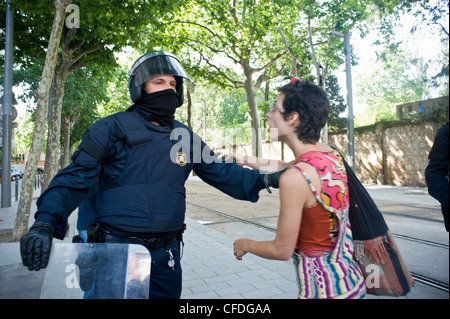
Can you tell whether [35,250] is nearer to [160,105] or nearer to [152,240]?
[152,240]

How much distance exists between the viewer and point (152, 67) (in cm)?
210

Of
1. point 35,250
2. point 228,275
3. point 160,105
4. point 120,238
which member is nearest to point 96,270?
point 35,250

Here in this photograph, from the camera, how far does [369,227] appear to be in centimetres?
155

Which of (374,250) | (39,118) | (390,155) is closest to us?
(374,250)

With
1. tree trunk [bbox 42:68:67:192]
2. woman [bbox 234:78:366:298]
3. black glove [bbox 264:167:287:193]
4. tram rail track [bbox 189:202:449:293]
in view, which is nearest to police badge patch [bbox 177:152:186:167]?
black glove [bbox 264:167:287:193]

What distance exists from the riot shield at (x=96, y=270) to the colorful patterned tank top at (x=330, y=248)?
2.17ft

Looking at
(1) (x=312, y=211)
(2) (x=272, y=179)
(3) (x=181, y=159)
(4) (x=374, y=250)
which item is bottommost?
(4) (x=374, y=250)

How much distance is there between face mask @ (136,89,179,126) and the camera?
2.04m

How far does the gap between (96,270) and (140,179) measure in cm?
62

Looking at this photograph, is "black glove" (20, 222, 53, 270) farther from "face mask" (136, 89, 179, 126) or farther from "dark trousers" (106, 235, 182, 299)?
"face mask" (136, 89, 179, 126)

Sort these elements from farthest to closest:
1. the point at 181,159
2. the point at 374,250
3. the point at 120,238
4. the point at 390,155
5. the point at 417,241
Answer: the point at 390,155 → the point at 417,241 → the point at 181,159 → the point at 120,238 → the point at 374,250

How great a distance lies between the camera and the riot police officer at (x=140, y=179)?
1708 mm

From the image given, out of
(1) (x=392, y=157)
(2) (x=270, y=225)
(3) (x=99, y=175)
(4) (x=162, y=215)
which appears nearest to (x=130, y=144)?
(3) (x=99, y=175)

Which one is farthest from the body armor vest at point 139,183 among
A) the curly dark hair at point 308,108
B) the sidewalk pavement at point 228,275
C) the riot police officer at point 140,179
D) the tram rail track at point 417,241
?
the tram rail track at point 417,241
